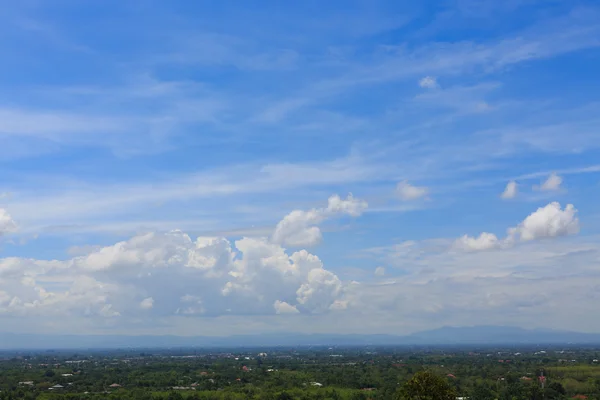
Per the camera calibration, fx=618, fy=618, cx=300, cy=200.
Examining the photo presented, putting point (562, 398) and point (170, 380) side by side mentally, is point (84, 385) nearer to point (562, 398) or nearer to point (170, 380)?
point (170, 380)

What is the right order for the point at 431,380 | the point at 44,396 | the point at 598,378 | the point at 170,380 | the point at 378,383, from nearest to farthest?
the point at 431,380 → the point at 44,396 → the point at 598,378 → the point at 378,383 → the point at 170,380

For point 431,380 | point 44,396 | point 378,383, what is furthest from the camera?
point 378,383

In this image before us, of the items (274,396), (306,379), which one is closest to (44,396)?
(274,396)

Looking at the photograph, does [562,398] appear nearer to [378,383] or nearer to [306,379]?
[378,383]

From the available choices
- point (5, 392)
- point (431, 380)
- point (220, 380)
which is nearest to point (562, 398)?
point (431, 380)

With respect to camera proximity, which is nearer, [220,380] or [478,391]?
[478,391]

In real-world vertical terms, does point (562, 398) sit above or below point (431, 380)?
below
